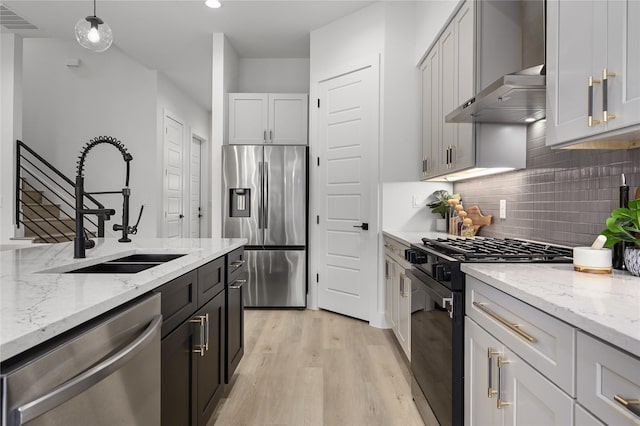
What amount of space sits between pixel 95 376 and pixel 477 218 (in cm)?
266

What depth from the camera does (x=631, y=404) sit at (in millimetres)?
692

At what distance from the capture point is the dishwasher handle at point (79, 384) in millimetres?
639

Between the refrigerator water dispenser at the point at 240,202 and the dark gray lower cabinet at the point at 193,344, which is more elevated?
the refrigerator water dispenser at the point at 240,202

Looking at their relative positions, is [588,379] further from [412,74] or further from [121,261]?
[412,74]

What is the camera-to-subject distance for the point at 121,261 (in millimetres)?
1825

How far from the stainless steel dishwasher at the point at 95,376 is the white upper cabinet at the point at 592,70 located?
1.53 meters

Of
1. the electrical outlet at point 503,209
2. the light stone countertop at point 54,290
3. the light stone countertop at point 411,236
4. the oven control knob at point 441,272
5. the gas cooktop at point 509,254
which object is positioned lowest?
the oven control knob at point 441,272

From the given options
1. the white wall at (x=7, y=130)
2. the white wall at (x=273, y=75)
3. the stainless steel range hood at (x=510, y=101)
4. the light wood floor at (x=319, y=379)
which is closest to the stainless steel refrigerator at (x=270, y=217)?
the light wood floor at (x=319, y=379)

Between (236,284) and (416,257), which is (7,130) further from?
(416,257)

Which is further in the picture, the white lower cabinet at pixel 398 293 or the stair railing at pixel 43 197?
the stair railing at pixel 43 197

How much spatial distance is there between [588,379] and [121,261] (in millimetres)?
1813

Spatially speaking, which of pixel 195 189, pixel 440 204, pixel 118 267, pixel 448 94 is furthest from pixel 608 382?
pixel 195 189

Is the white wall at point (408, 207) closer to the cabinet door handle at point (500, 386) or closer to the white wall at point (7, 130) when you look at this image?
the cabinet door handle at point (500, 386)

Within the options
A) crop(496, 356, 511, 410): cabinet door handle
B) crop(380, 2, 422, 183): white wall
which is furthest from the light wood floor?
crop(380, 2, 422, 183): white wall
